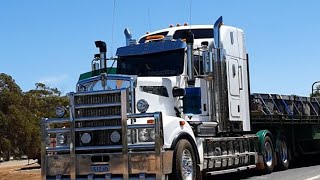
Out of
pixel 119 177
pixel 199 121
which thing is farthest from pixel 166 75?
pixel 119 177

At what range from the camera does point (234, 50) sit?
15.2 metres

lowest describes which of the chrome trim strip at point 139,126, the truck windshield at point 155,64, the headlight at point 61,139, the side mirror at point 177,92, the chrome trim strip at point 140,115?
the headlight at point 61,139

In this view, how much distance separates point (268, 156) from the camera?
16.8m

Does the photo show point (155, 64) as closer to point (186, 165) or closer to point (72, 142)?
point (186, 165)

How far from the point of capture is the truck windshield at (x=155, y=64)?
42.2 feet

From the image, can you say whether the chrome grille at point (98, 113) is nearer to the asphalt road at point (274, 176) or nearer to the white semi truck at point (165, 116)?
the white semi truck at point (165, 116)

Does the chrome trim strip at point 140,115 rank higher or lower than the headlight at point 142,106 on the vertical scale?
lower

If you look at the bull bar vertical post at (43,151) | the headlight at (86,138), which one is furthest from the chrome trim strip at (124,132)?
the bull bar vertical post at (43,151)

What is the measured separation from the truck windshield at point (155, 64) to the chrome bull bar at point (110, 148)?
2138mm

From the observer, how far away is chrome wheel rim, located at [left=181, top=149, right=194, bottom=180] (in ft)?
36.9

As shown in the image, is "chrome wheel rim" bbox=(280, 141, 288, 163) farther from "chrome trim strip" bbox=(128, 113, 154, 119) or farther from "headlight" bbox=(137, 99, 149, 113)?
"chrome trim strip" bbox=(128, 113, 154, 119)

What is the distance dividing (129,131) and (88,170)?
1135mm

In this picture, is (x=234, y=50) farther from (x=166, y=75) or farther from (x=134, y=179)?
(x=134, y=179)

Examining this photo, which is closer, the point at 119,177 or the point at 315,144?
the point at 119,177
